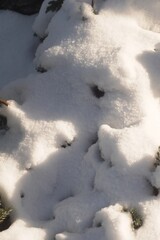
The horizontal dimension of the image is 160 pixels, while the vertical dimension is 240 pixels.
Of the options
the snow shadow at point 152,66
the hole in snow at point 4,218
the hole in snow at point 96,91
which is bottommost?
the hole in snow at point 4,218

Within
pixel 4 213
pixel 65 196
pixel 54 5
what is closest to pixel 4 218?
pixel 4 213

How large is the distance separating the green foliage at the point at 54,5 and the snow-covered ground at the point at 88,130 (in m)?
0.26

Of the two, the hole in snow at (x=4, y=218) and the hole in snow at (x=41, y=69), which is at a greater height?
the hole in snow at (x=41, y=69)

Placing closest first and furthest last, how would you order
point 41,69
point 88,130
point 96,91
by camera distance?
point 88,130 → point 96,91 → point 41,69

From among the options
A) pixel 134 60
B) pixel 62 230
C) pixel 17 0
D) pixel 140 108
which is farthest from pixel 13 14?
pixel 62 230

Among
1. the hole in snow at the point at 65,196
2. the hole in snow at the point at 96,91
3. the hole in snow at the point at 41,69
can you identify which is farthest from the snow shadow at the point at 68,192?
the hole in snow at the point at 41,69

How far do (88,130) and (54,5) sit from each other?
12.6 ft

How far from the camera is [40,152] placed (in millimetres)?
8766

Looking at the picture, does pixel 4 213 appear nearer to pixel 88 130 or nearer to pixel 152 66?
pixel 88 130

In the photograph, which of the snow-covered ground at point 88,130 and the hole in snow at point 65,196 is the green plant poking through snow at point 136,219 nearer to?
the snow-covered ground at point 88,130

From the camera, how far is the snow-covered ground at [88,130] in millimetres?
7652

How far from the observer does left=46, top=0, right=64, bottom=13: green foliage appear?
10.6 metres

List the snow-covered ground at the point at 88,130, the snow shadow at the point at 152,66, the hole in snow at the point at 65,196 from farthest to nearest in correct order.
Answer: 1. the snow shadow at the point at 152,66
2. the hole in snow at the point at 65,196
3. the snow-covered ground at the point at 88,130

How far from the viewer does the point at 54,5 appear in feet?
35.2
